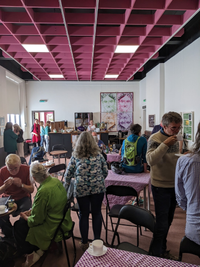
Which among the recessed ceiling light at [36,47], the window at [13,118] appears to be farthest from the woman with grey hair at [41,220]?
the window at [13,118]

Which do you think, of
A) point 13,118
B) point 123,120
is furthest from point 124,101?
point 13,118

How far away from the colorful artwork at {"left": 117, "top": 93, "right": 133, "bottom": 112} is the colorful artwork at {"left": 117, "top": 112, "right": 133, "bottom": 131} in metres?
0.28

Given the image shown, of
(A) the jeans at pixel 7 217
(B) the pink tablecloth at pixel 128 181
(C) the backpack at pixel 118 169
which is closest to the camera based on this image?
(A) the jeans at pixel 7 217

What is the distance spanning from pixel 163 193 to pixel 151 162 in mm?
349

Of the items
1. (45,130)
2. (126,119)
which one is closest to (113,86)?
(126,119)

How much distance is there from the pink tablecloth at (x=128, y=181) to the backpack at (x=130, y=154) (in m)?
0.19

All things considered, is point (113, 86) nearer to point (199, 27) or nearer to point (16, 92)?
point (16, 92)

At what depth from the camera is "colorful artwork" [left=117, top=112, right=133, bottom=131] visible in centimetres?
Answer: 1107

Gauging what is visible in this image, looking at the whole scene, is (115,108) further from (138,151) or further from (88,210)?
(88,210)

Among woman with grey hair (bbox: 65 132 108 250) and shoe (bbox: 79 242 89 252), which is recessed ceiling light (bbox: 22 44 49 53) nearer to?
woman with grey hair (bbox: 65 132 108 250)

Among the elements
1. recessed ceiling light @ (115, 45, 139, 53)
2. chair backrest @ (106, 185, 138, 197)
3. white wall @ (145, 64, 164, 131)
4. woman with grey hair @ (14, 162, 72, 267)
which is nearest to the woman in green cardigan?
recessed ceiling light @ (115, 45, 139, 53)

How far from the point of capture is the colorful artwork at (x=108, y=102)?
11.0 metres

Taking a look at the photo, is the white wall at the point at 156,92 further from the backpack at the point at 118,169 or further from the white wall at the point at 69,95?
the backpack at the point at 118,169

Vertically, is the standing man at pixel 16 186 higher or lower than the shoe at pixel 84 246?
higher
